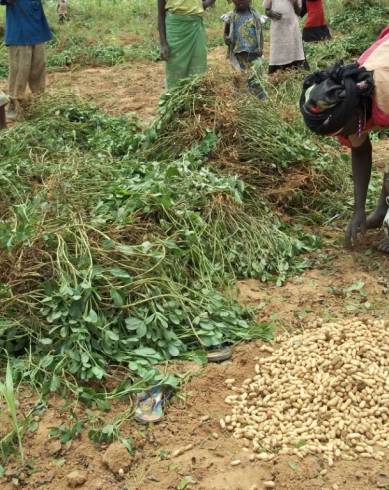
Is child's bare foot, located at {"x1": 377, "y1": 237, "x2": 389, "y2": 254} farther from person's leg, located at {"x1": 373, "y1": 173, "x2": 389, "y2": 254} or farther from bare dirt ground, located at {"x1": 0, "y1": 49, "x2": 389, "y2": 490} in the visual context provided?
bare dirt ground, located at {"x1": 0, "y1": 49, "x2": 389, "y2": 490}

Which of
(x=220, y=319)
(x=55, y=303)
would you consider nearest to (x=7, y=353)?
(x=55, y=303)

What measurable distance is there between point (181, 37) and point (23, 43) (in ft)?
5.50

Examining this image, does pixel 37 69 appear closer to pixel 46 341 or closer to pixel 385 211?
pixel 385 211

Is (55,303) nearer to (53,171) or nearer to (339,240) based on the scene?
(53,171)

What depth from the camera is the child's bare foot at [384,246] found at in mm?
3838

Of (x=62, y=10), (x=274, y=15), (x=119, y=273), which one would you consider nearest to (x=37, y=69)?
A: (x=274, y=15)

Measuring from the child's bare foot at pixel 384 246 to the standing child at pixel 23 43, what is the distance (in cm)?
365

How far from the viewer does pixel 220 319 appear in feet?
10.6

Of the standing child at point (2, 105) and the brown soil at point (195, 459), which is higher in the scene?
the standing child at point (2, 105)

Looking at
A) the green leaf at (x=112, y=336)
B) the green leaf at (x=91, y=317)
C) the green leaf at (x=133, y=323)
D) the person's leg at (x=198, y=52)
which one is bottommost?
the green leaf at (x=133, y=323)

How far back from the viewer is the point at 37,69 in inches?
258

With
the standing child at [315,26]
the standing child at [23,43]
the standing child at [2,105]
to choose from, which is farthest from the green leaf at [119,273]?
the standing child at [315,26]

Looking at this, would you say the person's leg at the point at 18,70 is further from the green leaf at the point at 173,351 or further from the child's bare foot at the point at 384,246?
the green leaf at the point at 173,351

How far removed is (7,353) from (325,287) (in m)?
1.66
